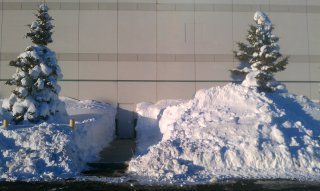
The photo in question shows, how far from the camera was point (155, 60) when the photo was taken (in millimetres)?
21250

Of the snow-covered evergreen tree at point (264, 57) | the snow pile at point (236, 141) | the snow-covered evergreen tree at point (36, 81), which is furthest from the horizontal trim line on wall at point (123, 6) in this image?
the snow pile at point (236, 141)

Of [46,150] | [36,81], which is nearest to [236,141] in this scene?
[46,150]

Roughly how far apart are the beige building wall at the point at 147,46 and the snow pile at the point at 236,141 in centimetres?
534

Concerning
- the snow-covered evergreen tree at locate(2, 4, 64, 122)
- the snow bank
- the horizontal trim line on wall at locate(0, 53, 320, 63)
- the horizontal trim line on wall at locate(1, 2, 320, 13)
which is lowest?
the snow bank

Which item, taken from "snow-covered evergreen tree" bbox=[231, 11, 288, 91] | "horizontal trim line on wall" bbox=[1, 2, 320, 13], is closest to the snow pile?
"snow-covered evergreen tree" bbox=[231, 11, 288, 91]

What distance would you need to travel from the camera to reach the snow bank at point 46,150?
422 inches

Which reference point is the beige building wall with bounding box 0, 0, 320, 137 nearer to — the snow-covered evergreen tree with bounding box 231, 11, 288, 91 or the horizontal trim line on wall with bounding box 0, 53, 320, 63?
the horizontal trim line on wall with bounding box 0, 53, 320, 63

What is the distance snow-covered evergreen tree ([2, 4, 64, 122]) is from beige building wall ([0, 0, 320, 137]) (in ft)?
17.9

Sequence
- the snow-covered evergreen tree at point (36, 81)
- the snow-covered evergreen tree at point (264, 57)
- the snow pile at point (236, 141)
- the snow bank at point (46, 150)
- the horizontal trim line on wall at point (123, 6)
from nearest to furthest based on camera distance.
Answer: the snow bank at point (46, 150) < the snow pile at point (236, 141) < the snow-covered evergreen tree at point (36, 81) < the snow-covered evergreen tree at point (264, 57) < the horizontal trim line on wall at point (123, 6)

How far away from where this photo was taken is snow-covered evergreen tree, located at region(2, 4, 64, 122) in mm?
14836

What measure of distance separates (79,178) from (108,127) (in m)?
8.21

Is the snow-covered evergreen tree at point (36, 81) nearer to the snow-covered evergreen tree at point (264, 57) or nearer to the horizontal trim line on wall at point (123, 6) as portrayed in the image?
the horizontal trim line on wall at point (123, 6)

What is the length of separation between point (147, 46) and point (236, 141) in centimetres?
1092

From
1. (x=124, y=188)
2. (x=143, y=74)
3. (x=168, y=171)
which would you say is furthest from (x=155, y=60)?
(x=124, y=188)
